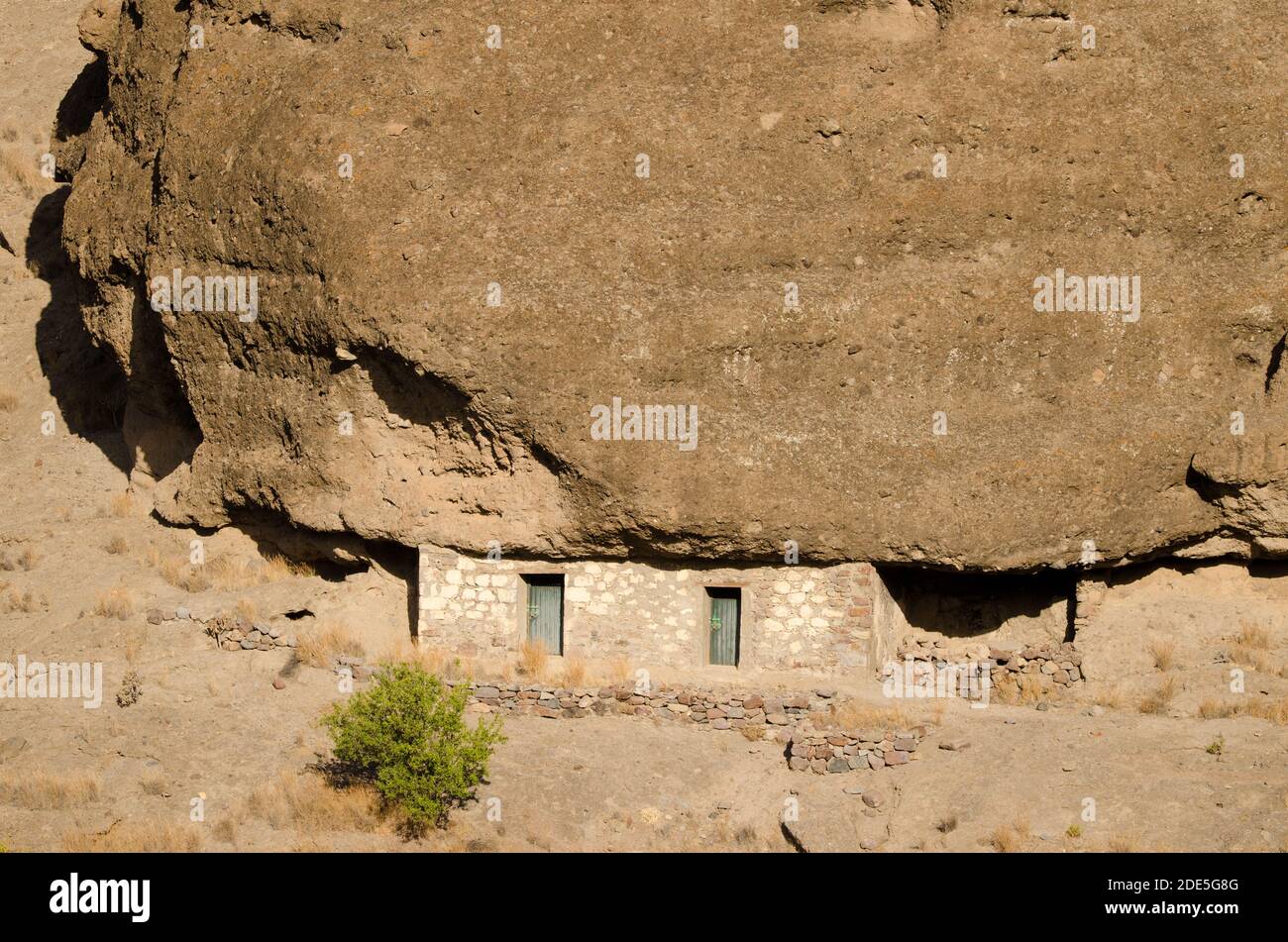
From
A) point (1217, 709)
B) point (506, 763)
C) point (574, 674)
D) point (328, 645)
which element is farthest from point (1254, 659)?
point (328, 645)

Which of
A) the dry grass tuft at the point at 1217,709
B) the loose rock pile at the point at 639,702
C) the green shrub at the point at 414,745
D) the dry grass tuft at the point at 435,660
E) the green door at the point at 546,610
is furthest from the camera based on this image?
the green door at the point at 546,610

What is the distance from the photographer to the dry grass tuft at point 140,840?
15.2 meters

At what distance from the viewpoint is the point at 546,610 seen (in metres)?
19.6

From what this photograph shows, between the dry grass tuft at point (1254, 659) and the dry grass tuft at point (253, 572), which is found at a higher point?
the dry grass tuft at point (253, 572)

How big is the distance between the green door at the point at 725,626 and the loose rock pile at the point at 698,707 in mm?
1121

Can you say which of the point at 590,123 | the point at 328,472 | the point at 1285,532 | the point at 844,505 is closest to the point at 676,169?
the point at 590,123

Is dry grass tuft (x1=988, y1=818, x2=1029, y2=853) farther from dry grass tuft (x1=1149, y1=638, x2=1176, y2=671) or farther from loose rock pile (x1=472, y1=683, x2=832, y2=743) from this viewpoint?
dry grass tuft (x1=1149, y1=638, x2=1176, y2=671)

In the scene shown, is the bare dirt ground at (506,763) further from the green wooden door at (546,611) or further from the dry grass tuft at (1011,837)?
the green wooden door at (546,611)

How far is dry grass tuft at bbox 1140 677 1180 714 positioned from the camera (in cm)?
1786

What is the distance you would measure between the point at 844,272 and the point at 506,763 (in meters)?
6.60

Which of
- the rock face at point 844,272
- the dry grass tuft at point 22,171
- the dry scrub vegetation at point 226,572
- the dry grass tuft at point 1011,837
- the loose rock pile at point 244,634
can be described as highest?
the dry grass tuft at point 22,171

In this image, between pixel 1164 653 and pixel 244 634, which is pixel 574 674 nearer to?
pixel 244 634

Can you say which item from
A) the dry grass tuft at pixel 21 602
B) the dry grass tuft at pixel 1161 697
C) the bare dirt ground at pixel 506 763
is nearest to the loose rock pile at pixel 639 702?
the bare dirt ground at pixel 506 763

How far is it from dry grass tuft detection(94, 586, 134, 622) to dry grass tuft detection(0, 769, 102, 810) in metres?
3.73
